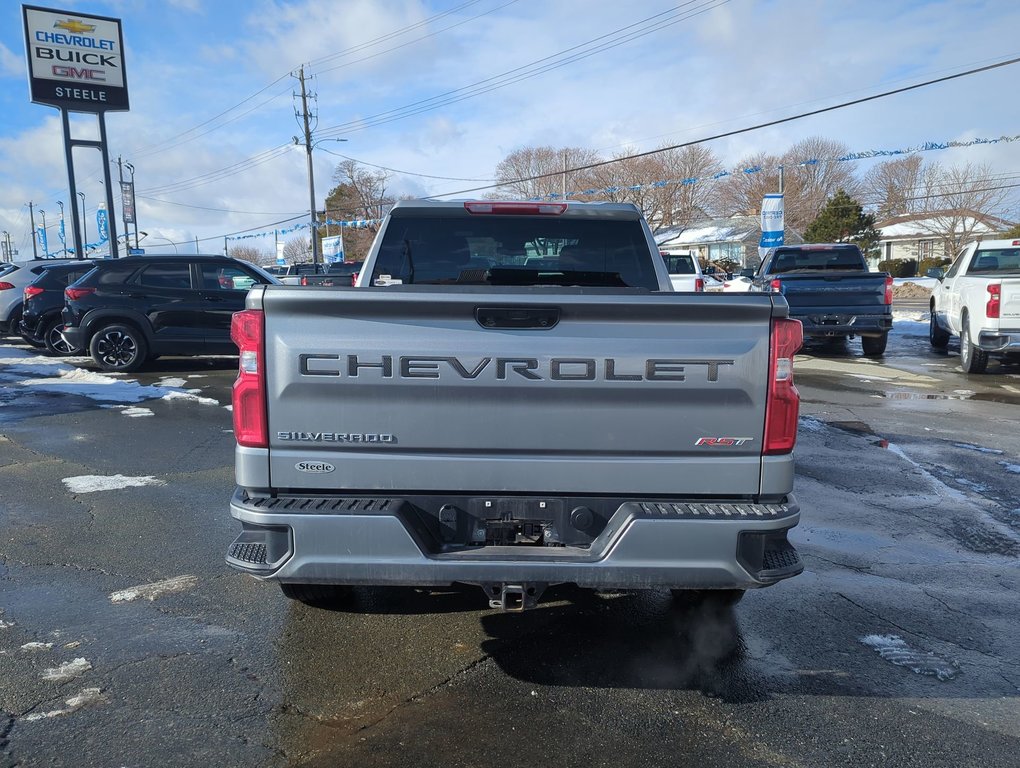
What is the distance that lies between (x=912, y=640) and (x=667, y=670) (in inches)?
51.0

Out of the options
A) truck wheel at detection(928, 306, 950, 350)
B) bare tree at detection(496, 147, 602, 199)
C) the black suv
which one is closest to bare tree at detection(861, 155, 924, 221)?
bare tree at detection(496, 147, 602, 199)

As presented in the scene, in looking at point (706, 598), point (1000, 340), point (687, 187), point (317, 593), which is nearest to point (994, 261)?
point (1000, 340)

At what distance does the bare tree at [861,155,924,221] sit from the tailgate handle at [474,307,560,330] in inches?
2547

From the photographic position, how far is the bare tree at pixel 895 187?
60431 mm

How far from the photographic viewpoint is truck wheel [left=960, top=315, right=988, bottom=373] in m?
12.0

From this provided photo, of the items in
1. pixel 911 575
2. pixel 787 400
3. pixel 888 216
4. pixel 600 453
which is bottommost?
pixel 911 575

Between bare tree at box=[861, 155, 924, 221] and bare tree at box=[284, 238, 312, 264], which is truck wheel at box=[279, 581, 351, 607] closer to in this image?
bare tree at box=[861, 155, 924, 221]

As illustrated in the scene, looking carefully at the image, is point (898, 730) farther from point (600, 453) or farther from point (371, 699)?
point (371, 699)

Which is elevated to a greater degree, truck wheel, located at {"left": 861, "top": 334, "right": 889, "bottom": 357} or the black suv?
the black suv

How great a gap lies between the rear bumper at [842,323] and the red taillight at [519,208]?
9994mm

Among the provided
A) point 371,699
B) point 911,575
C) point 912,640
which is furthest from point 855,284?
point 371,699

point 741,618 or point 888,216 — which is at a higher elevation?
point 888,216

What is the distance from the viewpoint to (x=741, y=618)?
13.0 ft

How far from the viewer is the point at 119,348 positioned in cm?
1234
